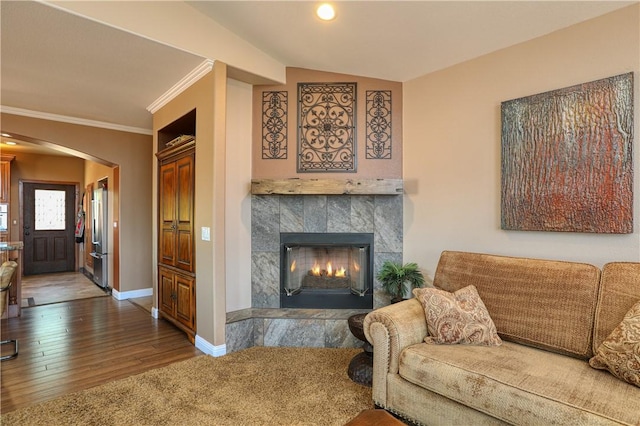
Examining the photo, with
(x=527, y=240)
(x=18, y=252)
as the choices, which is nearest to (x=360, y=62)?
(x=527, y=240)

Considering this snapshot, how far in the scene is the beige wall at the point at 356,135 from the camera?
3.39 meters

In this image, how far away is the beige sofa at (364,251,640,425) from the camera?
58.1 inches

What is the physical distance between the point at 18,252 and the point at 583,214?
19.1 ft

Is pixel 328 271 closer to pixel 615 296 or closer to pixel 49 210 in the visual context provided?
pixel 615 296

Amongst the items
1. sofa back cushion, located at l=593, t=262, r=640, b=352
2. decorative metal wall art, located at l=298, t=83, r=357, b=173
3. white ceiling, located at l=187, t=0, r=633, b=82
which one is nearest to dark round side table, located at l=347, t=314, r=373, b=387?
sofa back cushion, located at l=593, t=262, r=640, b=352

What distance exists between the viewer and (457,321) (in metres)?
2.06

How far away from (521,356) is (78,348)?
3.66 metres

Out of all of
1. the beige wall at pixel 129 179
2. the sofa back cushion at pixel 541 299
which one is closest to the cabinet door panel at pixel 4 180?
the beige wall at pixel 129 179

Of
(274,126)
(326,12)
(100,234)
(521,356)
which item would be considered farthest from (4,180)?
(521,356)

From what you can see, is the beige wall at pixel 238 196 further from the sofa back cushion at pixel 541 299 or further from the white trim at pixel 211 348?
the sofa back cushion at pixel 541 299

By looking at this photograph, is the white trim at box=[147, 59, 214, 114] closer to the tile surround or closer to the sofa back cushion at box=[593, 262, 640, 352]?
the tile surround

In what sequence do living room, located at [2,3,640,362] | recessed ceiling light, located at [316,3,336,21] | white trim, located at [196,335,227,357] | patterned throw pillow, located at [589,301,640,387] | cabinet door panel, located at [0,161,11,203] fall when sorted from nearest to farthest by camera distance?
patterned throw pillow, located at [589,301,640,387], living room, located at [2,3,640,362], recessed ceiling light, located at [316,3,336,21], white trim, located at [196,335,227,357], cabinet door panel, located at [0,161,11,203]

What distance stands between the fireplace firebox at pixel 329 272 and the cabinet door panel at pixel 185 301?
0.89 meters

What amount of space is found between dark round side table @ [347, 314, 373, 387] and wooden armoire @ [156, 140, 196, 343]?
64.5 inches
